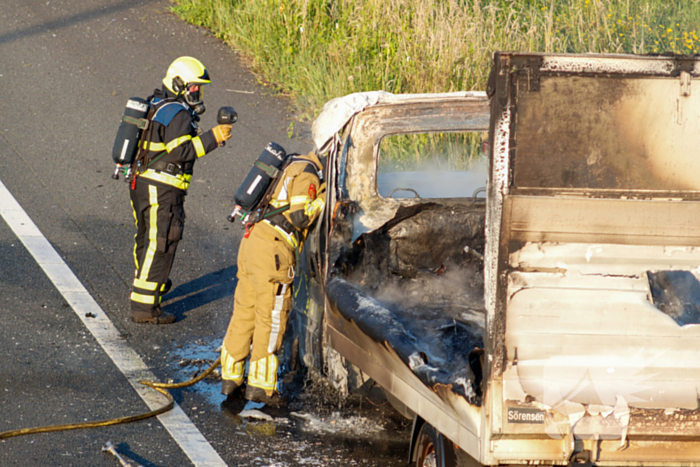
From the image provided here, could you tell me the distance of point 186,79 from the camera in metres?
6.14

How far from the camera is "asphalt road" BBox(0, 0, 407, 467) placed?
4.61 m

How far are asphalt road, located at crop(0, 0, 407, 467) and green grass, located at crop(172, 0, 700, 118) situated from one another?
581 mm

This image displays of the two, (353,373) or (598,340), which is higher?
(598,340)

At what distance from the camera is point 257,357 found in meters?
5.04

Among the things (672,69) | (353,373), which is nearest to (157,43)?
(353,373)

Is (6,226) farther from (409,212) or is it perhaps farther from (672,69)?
(672,69)

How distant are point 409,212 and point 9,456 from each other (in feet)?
9.14

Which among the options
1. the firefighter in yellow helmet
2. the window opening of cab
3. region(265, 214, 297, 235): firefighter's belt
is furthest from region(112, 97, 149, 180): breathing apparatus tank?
the window opening of cab

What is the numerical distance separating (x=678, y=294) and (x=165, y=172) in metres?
4.09

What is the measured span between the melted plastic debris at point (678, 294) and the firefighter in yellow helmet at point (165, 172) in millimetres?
3886

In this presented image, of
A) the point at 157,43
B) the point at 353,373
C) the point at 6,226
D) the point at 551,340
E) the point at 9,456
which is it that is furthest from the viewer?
the point at 157,43

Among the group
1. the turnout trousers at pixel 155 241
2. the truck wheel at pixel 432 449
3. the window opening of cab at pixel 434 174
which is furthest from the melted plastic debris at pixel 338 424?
the turnout trousers at pixel 155 241

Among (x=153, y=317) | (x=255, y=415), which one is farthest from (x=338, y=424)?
(x=153, y=317)

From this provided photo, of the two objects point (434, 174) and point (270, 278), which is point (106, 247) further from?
point (434, 174)
